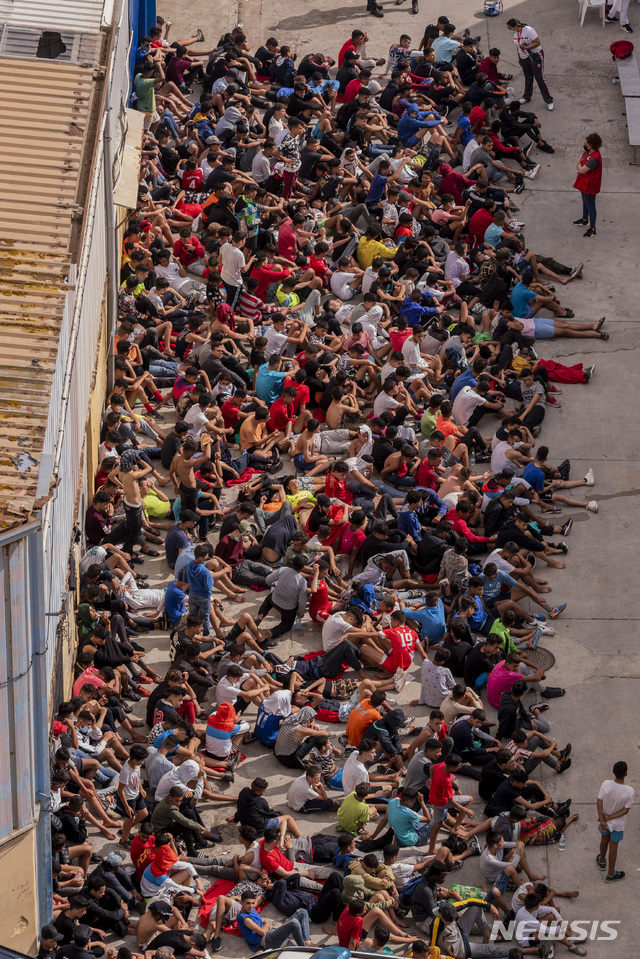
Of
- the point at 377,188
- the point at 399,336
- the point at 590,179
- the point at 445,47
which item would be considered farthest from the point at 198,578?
the point at 445,47

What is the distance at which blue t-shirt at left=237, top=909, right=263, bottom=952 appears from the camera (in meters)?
14.8

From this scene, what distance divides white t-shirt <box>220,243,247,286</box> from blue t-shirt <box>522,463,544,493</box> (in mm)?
5630

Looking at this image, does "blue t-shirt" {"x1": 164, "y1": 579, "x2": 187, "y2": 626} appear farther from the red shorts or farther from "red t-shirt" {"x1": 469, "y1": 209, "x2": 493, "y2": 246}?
"red t-shirt" {"x1": 469, "y1": 209, "x2": 493, "y2": 246}

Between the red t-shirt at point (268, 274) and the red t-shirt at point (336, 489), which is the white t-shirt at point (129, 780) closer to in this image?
the red t-shirt at point (336, 489)

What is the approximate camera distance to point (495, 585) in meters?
18.6

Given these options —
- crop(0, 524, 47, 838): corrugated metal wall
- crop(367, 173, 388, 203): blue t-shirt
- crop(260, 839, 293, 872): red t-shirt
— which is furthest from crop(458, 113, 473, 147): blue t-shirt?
crop(0, 524, 47, 838): corrugated metal wall

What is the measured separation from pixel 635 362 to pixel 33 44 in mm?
9636

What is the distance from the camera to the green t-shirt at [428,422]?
821 inches

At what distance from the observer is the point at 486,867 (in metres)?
15.5

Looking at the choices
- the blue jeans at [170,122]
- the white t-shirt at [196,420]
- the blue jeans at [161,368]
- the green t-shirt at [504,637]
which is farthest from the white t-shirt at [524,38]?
the green t-shirt at [504,637]

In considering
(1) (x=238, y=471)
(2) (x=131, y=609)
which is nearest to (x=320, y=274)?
(1) (x=238, y=471)

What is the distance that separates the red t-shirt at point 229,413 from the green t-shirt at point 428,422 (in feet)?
8.22

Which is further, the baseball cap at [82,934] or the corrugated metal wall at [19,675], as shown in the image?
the baseball cap at [82,934]

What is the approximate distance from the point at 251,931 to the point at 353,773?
2.12 meters
